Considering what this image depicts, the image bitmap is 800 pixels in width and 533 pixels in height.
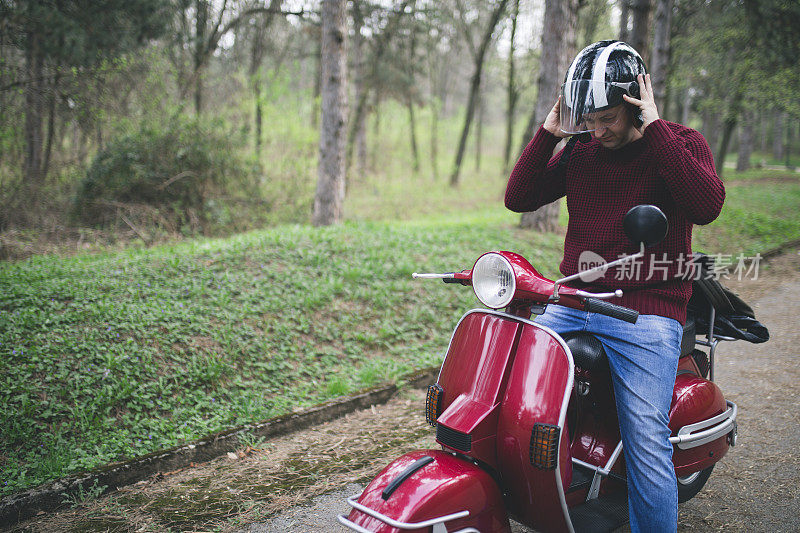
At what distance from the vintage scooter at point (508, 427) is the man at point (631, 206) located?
0.18 meters

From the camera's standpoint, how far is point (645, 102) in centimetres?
214

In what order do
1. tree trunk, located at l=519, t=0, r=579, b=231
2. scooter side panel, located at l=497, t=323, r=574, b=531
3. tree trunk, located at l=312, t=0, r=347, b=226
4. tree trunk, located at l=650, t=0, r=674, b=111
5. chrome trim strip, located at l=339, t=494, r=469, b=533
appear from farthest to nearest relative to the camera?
tree trunk, located at l=650, t=0, r=674, b=111 < tree trunk, located at l=519, t=0, r=579, b=231 < tree trunk, located at l=312, t=0, r=347, b=226 < scooter side panel, located at l=497, t=323, r=574, b=531 < chrome trim strip, located at l=339, t=494, r=469, b=533

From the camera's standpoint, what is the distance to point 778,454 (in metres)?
3.51

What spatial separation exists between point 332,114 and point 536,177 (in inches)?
250

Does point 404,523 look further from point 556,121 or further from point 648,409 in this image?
point 556,121

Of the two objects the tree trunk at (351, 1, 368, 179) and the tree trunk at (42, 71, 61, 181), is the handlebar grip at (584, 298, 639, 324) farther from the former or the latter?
the tree trunk at (351, 1, 368, 179)

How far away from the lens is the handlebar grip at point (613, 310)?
198 cm

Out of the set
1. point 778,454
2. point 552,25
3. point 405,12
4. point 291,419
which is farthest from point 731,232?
point 405,12

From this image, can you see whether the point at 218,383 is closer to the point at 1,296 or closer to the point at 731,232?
the point at 1,296

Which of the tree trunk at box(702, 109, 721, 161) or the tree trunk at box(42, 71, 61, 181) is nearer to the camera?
the tree trunk at box(42, 71, 61, 181)

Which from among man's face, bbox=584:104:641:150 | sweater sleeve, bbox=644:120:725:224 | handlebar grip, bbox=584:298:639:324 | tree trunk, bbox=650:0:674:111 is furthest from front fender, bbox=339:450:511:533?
tree trunk, bbox=650:0:674:111

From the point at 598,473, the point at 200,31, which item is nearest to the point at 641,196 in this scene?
the point at 598,473

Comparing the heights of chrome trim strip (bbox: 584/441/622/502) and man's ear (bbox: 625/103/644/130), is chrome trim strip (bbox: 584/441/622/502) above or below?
below

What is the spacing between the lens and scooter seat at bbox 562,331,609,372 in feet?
7.41
